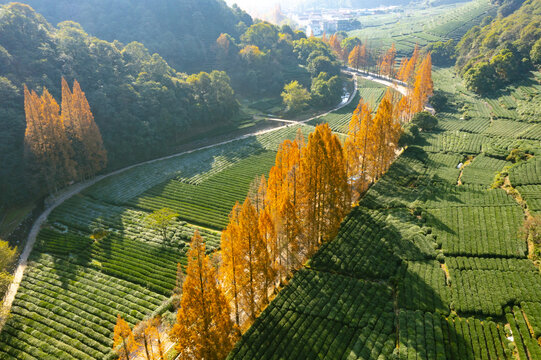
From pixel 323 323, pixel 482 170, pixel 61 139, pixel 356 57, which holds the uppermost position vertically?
pixel 356 57

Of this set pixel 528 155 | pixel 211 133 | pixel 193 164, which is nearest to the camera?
pixel 528 155

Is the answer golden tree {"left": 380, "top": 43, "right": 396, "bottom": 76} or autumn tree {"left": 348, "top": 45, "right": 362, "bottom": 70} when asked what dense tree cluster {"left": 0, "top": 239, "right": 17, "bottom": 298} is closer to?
golden tree {"left": 380, "top": 43, "right": 396, "bottom": 76}

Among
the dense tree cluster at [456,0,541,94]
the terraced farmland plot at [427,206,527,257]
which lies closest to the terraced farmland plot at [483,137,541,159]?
the terraced farmland plot at [427,206,527,257]

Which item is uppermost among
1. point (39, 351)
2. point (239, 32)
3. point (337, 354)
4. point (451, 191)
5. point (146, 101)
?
point (239, 32)

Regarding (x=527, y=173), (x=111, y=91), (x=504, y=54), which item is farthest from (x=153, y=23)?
(x=527, y=173)

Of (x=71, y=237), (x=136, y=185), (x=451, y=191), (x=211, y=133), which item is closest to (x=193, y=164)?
(x=136, y=185)

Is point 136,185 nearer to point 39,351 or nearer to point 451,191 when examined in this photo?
point 39,351

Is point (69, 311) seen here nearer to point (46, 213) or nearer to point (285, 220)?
point (285, 220)
